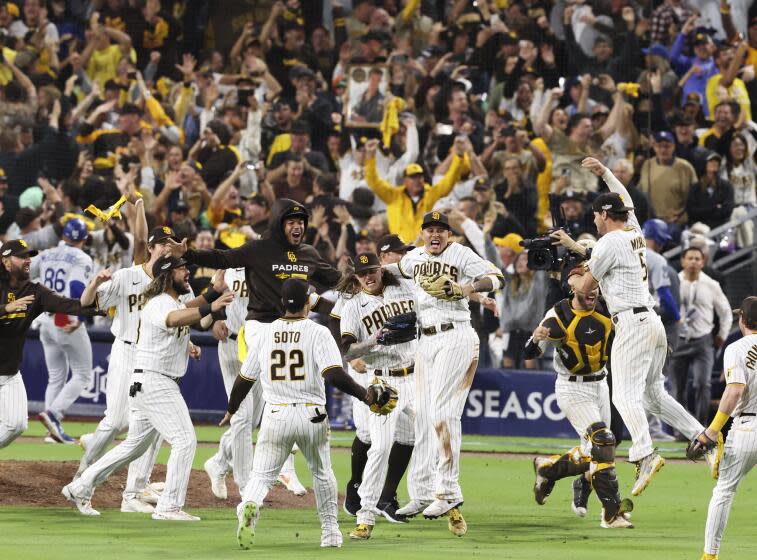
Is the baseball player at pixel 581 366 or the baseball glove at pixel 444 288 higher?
the baseball glove at pixel 444 288

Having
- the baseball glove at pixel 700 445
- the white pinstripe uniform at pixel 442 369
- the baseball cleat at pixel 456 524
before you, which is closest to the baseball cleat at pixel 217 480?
the white pinstripe uniform at pixel 442 369

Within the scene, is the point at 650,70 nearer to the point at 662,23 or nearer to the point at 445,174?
the point at 662,23

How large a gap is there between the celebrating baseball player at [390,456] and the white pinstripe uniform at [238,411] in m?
0.95

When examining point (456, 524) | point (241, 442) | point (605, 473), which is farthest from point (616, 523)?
point (241, 442)

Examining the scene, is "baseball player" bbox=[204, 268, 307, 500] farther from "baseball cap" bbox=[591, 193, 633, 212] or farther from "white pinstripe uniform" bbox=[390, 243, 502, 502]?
"baseball cap" bbox=[591, 193, 633, 212]

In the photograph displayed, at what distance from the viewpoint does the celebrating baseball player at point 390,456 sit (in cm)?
1154

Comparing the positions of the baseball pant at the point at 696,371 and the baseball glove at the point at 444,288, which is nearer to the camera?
the baseball glove at the point at 444,288

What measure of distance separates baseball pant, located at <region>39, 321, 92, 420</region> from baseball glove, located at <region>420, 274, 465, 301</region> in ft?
22.7

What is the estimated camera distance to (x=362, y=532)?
33.2 feet

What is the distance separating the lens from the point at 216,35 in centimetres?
2625

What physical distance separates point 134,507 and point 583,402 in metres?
3.91

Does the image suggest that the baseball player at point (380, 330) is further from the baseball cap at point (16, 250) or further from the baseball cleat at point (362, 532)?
the baseball cap at point (16, 250)

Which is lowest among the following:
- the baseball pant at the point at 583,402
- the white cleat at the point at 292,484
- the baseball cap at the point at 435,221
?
the white cleat at the point at 292,484

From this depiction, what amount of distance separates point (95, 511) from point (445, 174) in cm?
986
